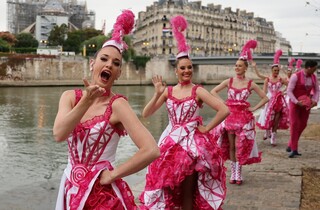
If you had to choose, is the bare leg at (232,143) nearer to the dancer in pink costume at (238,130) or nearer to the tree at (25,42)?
the dancer in pink costume at (238,130)

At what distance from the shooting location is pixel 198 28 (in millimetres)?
110625

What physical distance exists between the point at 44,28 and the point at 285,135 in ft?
328

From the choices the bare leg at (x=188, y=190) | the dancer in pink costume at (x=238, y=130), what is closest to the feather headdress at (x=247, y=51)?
the dancer in pink costume at (x=238, y=130)

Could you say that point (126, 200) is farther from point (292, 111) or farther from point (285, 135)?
point (285, 135)

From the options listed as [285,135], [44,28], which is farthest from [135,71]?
[285,135]

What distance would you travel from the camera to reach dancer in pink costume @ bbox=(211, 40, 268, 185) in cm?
780

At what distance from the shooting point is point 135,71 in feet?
240

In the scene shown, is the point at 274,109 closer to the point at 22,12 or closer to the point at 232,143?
the point at 232,143

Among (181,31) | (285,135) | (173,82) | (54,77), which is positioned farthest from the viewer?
(173,82)

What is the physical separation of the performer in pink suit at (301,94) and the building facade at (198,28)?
85012 mm

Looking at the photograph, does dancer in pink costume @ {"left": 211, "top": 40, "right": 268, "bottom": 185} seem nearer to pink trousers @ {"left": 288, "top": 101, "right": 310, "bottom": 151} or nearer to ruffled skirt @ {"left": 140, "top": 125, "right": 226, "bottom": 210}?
pink trousers @ {"left": 288, "top": 101, "right": 310, "bottom": 151}

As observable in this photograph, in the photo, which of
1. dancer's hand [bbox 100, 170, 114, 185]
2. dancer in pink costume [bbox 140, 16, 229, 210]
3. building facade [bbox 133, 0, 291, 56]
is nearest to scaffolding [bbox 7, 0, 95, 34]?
building facade [bbox 133, 0, 291, 56]

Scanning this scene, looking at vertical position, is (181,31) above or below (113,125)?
above

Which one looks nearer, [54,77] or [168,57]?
[54,77]
